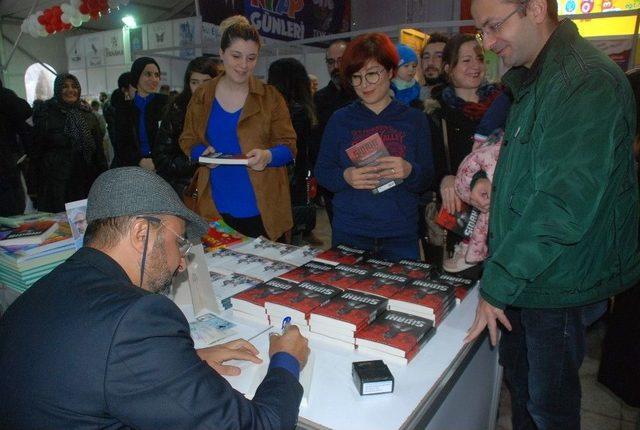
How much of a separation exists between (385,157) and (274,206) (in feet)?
2.61

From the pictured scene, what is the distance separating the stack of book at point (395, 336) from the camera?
1255mm

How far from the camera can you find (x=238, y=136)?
2.31 metres

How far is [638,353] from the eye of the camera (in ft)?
5.63

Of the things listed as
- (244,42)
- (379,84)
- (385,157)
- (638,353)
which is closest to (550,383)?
(638,353)

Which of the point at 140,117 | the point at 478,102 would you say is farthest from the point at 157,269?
the point at 140,117

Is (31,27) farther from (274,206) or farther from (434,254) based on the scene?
(434,254)

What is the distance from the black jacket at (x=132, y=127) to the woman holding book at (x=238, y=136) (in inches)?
56.7

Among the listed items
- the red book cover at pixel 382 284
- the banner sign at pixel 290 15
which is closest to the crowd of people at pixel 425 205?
the red book cover at pixel 382 284

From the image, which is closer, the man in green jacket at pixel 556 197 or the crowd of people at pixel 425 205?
the crowd of people at pixel 425 205

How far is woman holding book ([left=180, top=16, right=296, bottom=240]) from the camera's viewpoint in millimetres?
2279

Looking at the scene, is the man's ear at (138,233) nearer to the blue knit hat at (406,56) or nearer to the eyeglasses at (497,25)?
the eyeglasses at (497,25)

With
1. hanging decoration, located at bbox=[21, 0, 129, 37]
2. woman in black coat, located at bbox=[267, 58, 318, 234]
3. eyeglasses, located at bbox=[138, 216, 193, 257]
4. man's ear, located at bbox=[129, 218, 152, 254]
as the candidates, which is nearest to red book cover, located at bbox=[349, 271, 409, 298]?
eyeglasses, located at bbox=[138, 216, 193, 257]

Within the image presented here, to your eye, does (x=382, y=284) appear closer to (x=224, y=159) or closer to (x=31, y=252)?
(x=224, y=159)

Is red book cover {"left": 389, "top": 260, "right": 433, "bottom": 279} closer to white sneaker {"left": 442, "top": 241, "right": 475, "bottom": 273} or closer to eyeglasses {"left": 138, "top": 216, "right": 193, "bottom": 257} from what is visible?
white sneaker {"left": 442, "top": 241, "right": 475, "bottom": 273}
